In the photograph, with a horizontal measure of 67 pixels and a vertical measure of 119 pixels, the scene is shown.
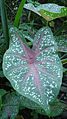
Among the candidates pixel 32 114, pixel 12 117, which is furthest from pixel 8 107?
pixel 32 114

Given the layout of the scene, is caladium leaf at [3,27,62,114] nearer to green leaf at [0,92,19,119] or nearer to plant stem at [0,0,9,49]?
plant stem at [0,0,9,49]

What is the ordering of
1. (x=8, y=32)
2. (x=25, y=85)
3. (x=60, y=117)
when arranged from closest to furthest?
1. (x=25, y=85)
2. (x=8, y=32)
3. (x=60, y=117)

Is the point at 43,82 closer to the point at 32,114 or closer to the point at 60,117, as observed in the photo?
the point at 32,114

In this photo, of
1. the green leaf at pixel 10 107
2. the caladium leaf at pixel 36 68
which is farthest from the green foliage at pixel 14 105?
the caladium leaf at pixel 36 68

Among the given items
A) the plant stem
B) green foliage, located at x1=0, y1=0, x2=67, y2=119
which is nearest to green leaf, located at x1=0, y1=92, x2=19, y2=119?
green foliage, located at x1=0, y1=0, x2=67, y2=119

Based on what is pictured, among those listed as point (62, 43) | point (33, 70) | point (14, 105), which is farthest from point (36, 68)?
point (62, 43)

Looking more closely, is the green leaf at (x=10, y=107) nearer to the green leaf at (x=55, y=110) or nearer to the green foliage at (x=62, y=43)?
the green leaf at (x=55, y=110)
